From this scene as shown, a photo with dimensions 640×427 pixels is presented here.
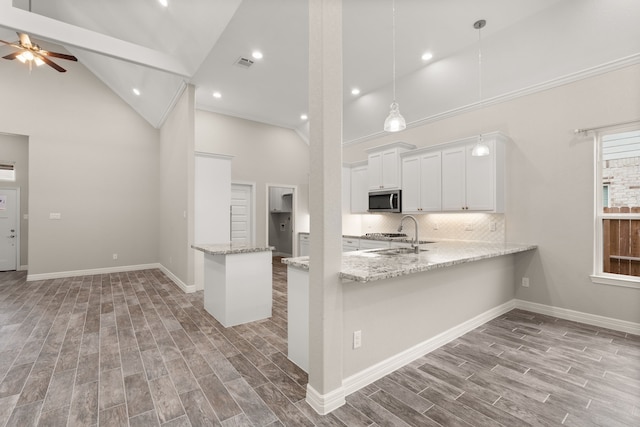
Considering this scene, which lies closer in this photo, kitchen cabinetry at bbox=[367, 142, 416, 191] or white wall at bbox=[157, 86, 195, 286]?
white wall at bbox=[157, 86, 195, 286]

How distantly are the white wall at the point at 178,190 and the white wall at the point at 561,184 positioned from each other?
4.70 metres

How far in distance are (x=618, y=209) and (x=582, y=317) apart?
1.32 metres

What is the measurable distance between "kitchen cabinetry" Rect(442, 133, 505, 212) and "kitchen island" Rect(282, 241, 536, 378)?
1011mm

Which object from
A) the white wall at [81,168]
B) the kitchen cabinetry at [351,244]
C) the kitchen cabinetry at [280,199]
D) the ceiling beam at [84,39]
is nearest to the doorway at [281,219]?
the kitchen cabinetry at [280,199]

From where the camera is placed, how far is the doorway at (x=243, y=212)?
697 cm

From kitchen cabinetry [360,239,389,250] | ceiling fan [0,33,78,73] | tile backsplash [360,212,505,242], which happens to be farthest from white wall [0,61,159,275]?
tile backsplash [360,212,505,242]

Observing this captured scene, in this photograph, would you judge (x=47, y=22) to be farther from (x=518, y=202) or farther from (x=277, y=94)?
(x=518, y=202)

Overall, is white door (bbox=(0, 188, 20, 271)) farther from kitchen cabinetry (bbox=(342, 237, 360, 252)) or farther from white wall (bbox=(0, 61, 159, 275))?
kitchen cabinetry (bbox=(342, 237, 360, 252))

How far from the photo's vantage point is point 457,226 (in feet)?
15.1

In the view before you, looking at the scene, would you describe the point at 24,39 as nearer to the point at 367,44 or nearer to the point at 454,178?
the point at 367,44

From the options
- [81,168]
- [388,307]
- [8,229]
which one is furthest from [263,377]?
[8,229]

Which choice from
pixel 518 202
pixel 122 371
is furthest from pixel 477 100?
pixel 122 371

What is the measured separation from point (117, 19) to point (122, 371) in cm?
471

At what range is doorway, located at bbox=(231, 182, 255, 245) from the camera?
6973mm
